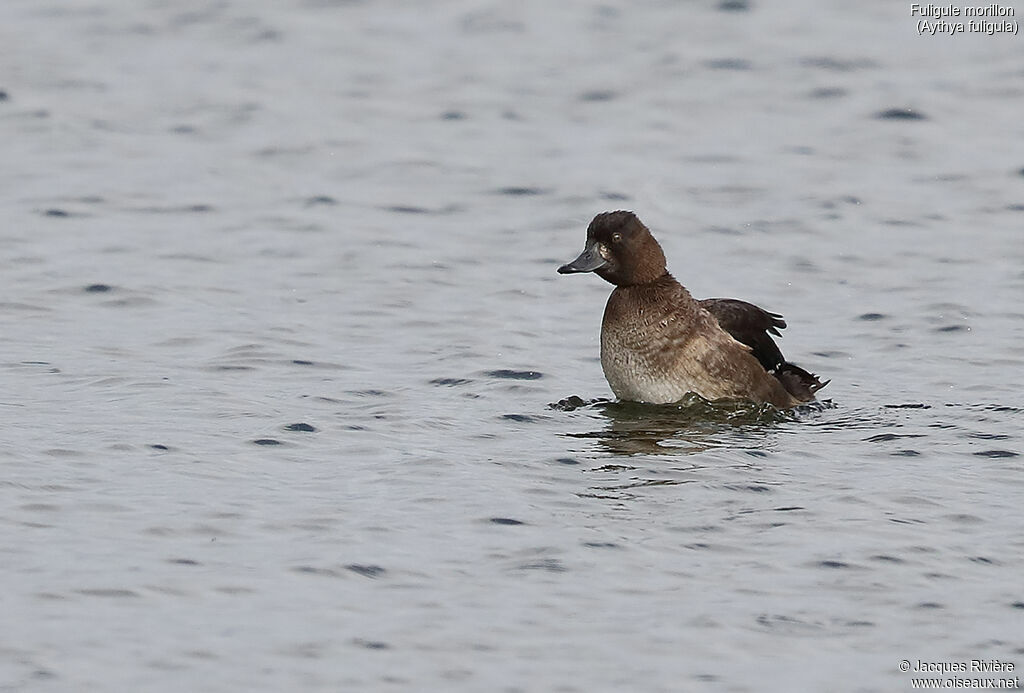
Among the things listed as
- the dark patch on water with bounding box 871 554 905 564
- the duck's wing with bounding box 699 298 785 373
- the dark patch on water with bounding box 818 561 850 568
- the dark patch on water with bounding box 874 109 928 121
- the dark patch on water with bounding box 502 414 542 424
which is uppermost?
the dark patch on water with bounding box 874 109 928 121

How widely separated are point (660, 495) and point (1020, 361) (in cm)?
430

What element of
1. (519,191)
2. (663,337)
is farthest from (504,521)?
(519,191)

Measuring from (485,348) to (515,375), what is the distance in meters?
0.71

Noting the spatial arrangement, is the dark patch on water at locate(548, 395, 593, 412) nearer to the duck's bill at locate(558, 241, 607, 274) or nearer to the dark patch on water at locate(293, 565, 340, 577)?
the duck's bill at locate(558, 241, 607, 274)

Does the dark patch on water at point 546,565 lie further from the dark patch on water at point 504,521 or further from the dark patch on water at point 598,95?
the dark patch on water at point 598,95

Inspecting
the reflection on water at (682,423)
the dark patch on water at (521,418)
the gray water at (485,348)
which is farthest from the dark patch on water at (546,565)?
the dark patch on water at (521,418)

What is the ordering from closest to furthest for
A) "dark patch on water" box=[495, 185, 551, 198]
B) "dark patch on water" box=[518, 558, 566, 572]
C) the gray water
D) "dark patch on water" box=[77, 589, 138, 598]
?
the gray water → "dark patch on water" box=[77, 589, 138, 598] → "dark patch on water" box=[518, 558, 566, 572] → "dark patch on water" box=[495, 185, 551, 198]

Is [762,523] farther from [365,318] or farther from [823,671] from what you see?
[365,318]

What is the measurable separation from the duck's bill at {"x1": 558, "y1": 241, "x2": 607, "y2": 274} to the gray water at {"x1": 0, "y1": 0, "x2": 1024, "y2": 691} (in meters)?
0.88

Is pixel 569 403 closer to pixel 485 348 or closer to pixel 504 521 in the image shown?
pixel 485 348

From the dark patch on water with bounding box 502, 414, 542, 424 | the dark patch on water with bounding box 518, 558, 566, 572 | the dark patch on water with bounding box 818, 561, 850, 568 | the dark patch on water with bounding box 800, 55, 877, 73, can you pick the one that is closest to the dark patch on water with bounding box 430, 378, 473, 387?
the dark patch on water with bounding box 502, 414, 542, 424

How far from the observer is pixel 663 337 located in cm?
1106

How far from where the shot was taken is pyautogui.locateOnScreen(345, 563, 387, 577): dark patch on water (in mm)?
7801

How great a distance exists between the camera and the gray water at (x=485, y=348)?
7.25 m
